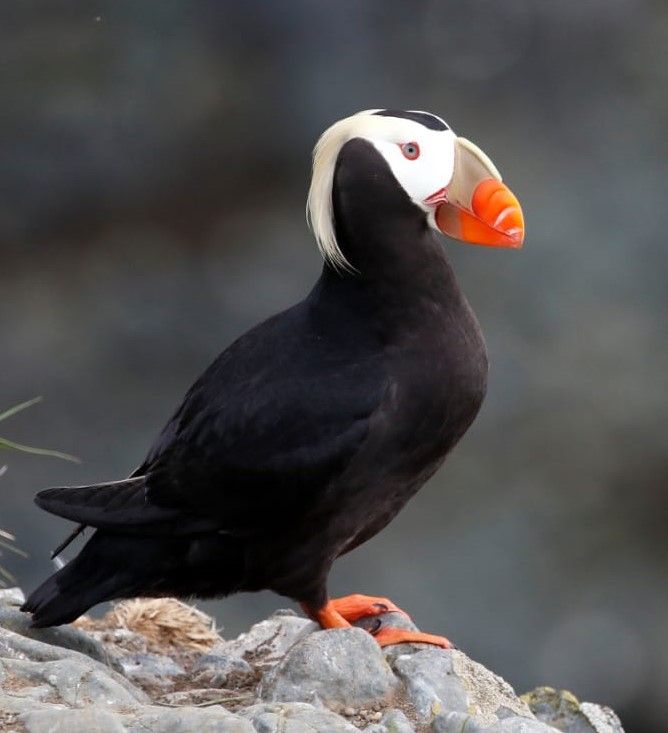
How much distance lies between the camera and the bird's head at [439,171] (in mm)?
4375

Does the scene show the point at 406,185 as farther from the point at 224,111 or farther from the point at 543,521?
the point at 224,111

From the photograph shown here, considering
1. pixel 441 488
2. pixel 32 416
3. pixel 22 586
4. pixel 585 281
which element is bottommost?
pixel 22 586

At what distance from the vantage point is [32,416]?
336 inches

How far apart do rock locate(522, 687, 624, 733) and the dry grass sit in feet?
3.58

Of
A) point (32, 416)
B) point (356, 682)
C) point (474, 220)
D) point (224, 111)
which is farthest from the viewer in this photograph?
point (224, 111)

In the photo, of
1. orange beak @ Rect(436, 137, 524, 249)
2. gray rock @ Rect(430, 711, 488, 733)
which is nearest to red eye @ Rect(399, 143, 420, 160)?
orange beak @ Rect(436, 137, 524, 249)

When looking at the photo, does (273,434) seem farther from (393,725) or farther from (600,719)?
(600,719)

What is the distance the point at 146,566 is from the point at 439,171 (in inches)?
54.3

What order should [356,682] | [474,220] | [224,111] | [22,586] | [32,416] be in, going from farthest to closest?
[224,111]
[32,416]
[22,586]
[474,220]
[356,682]

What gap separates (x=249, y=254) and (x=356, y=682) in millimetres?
5078

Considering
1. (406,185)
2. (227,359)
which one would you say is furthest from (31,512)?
(406,185)

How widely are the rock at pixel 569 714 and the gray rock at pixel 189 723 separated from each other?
142 cm

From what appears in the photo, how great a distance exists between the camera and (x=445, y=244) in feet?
28.3

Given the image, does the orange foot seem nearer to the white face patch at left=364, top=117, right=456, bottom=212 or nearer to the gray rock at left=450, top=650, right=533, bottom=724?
the gray rock at left=450, top=650, right=533, bottom=724
